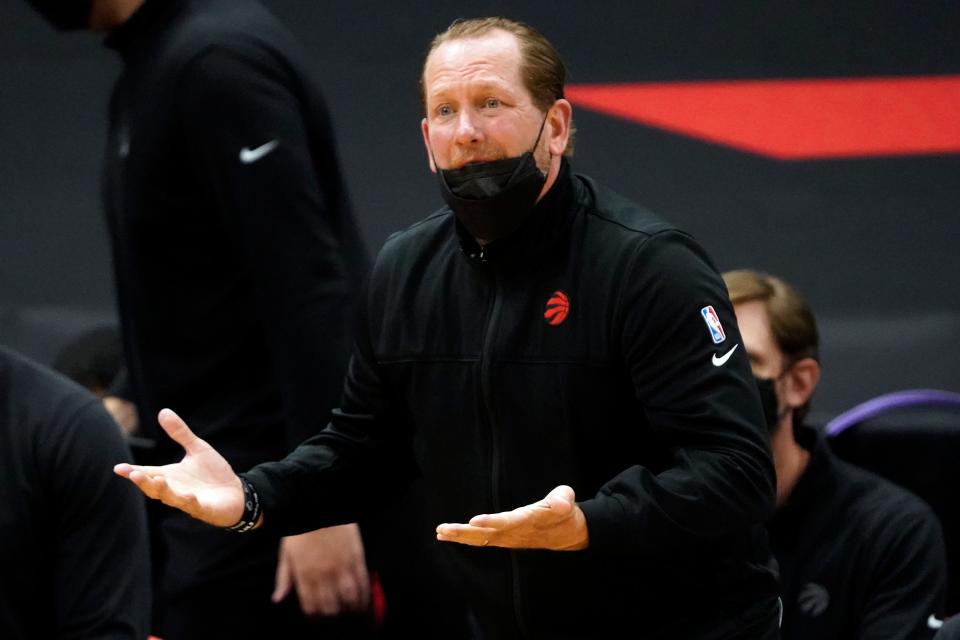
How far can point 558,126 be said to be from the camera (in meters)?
1.82

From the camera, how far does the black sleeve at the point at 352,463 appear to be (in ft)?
6.03

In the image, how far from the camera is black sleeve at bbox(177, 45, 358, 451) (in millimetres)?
2117

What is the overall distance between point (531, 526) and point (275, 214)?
A: 0.76 meters

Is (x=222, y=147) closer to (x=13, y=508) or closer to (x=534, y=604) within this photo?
(x=13, y=508)

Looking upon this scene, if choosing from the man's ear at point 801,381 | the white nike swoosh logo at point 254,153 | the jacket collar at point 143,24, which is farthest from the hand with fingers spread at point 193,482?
the man's ear at point 801,381

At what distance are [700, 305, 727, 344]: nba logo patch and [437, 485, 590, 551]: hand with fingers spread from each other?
249mm

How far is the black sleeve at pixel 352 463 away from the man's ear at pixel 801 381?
951 mm

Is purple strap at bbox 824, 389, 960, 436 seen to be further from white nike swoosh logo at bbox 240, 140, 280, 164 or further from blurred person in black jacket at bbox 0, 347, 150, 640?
blurred person in black jacket at bbox 0, 347, 150, 640

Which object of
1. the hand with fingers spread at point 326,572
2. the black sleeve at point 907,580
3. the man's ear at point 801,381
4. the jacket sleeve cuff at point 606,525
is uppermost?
the jacket sleeve cuff at point 606,525

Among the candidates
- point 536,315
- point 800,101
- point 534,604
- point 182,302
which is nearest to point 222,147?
point 182,302

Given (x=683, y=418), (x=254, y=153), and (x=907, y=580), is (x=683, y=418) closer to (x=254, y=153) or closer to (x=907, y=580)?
(x=254, y=153)

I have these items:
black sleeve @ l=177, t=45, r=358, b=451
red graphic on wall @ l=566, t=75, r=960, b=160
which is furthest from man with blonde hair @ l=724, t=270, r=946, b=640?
red graphic on wall @ l=566, t=75, r=960, b=160

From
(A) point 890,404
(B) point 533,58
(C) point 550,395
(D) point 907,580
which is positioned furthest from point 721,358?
(A) point 890,404

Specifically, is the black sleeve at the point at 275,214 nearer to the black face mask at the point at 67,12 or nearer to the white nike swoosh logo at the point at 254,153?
the white nike swoosh logo at the point at 254,153
